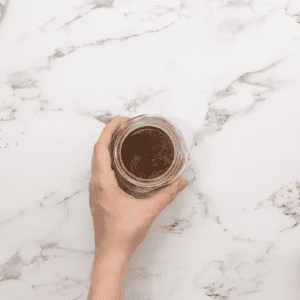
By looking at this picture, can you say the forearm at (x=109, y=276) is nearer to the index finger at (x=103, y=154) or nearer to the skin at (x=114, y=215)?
the skin at (x=114, y=215)

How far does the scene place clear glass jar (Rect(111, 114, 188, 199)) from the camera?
39 centimetres

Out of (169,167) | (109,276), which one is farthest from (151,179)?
(109,276)

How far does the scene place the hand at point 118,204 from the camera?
403 millimetres

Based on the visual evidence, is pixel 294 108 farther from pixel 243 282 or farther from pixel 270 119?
pixel 243 282

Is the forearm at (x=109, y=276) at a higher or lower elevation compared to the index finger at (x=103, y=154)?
lower

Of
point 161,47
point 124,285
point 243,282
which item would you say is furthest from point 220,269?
point 161,47

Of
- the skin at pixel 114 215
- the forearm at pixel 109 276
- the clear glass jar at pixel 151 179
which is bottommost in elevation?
the forearm at pixel 109 276

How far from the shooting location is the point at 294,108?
0.45 meters

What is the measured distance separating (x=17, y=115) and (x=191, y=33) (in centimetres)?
33

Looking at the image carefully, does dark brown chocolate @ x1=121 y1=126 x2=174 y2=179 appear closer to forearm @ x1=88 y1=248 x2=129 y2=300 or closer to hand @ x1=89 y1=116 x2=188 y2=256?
hand @ x1=89 y1=116 x2=188 y2=256

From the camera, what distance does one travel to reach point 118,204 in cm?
41

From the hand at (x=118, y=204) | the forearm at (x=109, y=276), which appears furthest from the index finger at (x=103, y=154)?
the forearm at (x=109, y=276)

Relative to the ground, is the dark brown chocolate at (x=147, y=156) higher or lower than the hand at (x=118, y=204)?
higher

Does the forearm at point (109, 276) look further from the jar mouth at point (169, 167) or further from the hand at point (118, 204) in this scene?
the jar mouth at point (169, 167)
